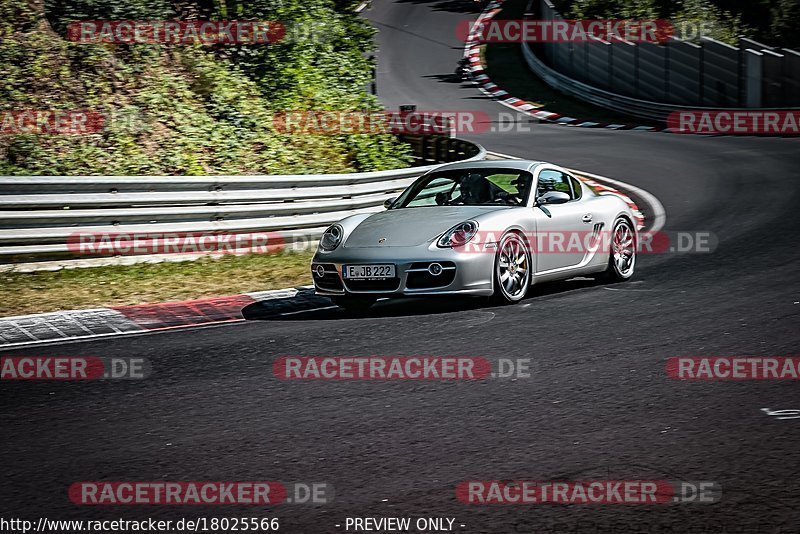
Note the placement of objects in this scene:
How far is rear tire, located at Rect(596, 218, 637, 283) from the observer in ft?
35.2

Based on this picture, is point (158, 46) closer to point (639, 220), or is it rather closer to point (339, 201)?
point (339, 201)

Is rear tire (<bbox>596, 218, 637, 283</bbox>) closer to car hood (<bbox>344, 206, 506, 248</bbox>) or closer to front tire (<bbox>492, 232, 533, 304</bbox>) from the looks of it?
front tire (<bbox>492, 232, 533, 304</bbox>)

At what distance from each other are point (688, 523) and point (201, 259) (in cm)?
868

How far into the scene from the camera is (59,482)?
4.89m

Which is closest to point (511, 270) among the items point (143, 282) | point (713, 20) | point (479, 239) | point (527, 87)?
point (479, 239)

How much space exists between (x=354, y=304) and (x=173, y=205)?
3.21 metres

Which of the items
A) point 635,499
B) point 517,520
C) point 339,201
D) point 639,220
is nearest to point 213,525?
point 517,520

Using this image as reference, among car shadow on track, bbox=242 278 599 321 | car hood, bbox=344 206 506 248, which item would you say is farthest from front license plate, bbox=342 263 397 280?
car shadow on track, bbox=242 278 599 321

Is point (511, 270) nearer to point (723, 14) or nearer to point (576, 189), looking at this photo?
point (576, 189)

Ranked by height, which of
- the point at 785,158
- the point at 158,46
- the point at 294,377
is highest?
the point at 158,46

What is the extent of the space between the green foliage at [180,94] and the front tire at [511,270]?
6526 millimetres

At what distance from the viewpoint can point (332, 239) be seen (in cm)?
965

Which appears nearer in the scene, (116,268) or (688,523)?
(688,523)

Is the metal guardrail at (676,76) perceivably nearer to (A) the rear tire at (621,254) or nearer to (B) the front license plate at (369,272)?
(A) the rear tire at (621,254)
